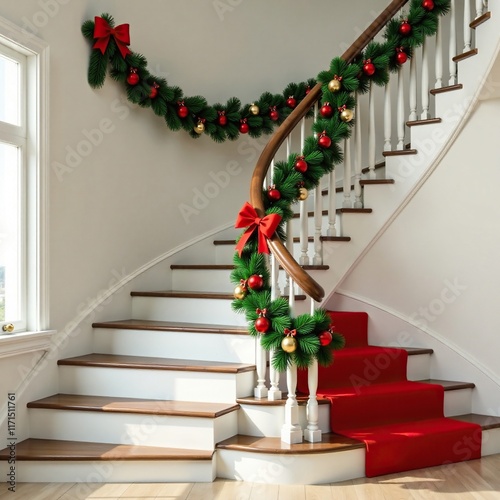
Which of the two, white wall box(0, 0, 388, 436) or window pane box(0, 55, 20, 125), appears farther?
white wall box(0, 0, 388, 436)

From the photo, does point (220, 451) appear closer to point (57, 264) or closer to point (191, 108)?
point (57, 264)

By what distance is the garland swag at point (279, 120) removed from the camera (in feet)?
9.84

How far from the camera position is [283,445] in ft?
10.00

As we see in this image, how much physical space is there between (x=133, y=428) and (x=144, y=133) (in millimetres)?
2038

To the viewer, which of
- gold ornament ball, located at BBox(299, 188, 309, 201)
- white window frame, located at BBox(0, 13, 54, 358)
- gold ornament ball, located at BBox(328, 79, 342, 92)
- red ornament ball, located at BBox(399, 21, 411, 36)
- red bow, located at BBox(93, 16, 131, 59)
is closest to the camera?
white window frame, located at BBox(0, 13, 54, 358)

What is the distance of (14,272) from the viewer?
10.9ft

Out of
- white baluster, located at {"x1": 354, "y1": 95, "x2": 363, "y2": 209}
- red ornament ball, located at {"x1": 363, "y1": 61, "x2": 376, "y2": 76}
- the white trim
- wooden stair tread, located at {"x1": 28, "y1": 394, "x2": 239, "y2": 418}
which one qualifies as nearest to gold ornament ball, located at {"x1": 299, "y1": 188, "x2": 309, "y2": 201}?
white baluster, located at {"x1": 354, "y1": 95, "x2": 363, "y2": 209}

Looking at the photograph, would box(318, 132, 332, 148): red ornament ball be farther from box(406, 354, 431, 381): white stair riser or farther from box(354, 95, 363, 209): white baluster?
box(406, 354, 431, 381): white stair riser

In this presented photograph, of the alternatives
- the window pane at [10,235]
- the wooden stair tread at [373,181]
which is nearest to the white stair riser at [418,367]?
the wooden stair tread at [373,181]

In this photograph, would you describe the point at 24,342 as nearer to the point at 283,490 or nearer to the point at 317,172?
the point at 283,490

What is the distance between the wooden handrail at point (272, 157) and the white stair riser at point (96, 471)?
976 mm

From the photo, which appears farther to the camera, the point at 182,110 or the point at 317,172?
the point at 182,110

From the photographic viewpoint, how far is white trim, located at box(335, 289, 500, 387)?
3961 mm

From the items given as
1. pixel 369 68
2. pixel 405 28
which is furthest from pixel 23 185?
pixel 405 28
